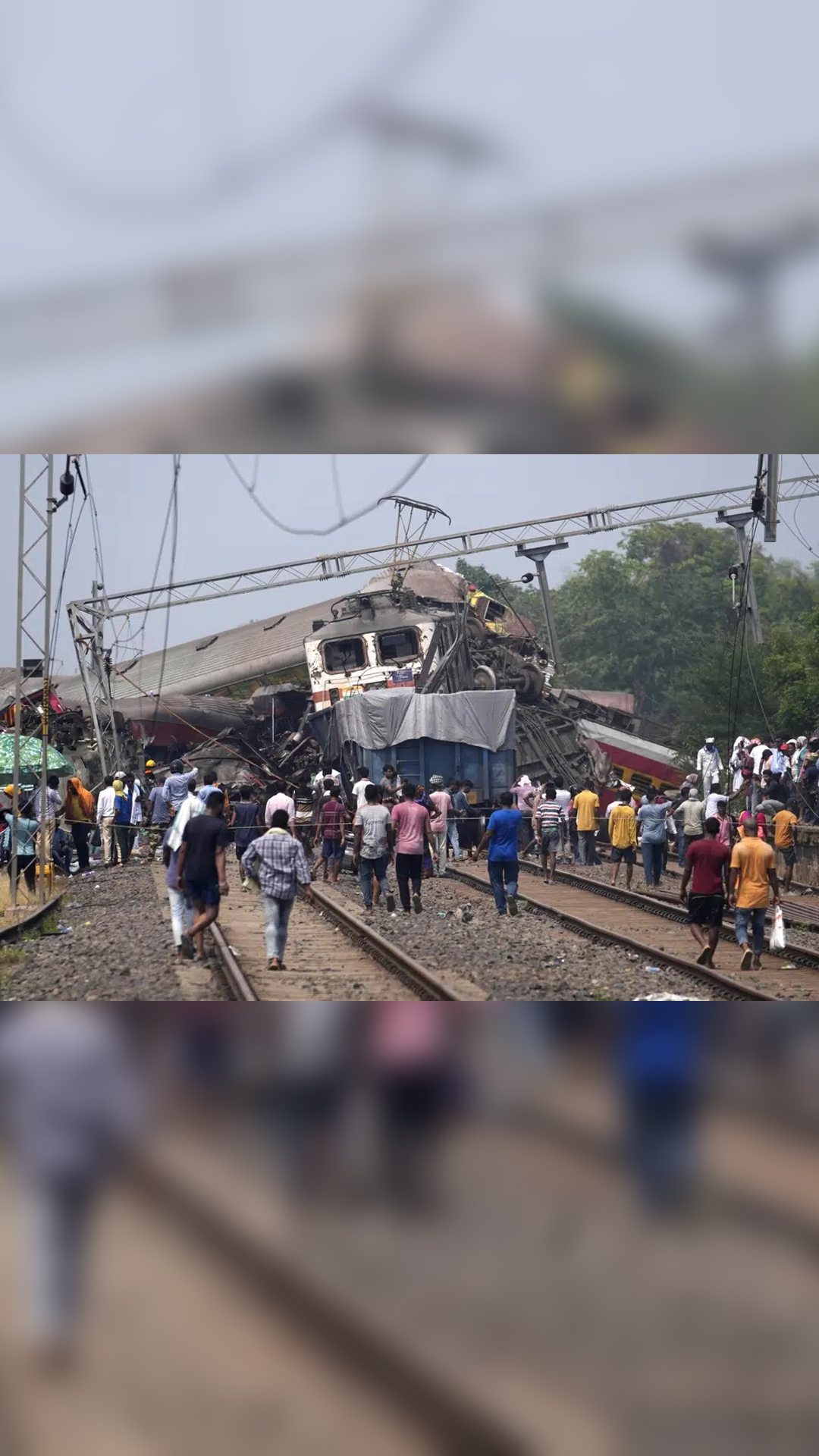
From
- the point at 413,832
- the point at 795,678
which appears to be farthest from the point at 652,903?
the point at 795,678

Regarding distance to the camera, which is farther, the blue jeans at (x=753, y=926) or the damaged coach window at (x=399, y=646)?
the damaged coach window at (x=399, y=646)

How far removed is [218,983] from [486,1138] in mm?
3378

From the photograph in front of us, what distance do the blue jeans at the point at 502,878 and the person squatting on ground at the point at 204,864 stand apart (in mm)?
4928

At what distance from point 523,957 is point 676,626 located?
2814 millimetres

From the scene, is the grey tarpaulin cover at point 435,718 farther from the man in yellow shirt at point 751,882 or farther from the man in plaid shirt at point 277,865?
the man in plaid shirt at point 277,865

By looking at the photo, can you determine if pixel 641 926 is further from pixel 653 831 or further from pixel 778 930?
pixel 778 930

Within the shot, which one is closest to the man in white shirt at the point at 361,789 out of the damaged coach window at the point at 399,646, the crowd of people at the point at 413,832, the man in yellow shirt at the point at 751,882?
the crowd of people at the point at 413,832

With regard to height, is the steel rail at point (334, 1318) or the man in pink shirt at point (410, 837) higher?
the man in pink shirt at point (410, 837)

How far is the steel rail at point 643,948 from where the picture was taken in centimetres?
899

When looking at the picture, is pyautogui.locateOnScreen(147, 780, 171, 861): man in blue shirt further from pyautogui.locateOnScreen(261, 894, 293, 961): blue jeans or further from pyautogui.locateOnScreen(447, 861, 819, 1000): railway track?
pyautogui.locateOnScreen(261, 894, 293, 961): blue jeans

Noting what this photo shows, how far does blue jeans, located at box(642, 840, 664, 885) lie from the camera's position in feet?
A: 49.5

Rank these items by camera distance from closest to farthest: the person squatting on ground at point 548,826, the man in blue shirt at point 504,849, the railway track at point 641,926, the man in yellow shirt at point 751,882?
the railway track at point 641,926 → the man in yellow shirt at point 751,882 → the man in blue shirt at point 504,849 → the person squatting on ground at point 548,826

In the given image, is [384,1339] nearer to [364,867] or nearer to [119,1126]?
[119,1126]

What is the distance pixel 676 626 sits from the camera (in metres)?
9.16
